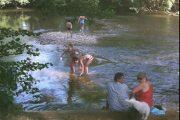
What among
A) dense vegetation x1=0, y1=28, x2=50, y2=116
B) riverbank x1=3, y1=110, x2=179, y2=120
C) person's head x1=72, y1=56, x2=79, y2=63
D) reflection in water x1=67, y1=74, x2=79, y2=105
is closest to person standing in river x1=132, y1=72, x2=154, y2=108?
riverbank x1=3, y1=110, x2=179, y2=120

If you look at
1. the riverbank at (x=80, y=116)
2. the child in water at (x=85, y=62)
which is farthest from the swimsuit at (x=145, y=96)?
the child in water at (x=85, y=62)

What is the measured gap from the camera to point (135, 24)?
41594 mm

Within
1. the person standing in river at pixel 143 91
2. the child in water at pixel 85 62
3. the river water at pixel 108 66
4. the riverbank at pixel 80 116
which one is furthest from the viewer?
the child in water at pixel 85 62

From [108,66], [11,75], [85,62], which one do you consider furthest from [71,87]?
[11,75]

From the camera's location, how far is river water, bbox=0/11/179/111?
596 inches

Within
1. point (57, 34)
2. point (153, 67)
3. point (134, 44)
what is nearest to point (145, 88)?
point (153, 67)

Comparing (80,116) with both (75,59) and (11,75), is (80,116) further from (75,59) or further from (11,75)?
(75,59)

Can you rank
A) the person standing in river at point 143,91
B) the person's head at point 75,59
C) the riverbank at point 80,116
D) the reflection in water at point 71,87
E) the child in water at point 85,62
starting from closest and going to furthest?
the riverbank at point 80,116
the person standing in river at point 143,91
the reflection in water at point 71,87
the person's head at point 75,59
the child in water at point 85,62

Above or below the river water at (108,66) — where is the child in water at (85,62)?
above

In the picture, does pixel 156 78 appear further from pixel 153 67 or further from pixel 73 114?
pixel 73 114

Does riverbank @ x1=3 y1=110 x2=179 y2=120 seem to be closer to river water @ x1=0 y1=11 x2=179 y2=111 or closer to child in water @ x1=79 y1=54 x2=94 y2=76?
river water @ x1=0 y1=11 x2=179 y2=111

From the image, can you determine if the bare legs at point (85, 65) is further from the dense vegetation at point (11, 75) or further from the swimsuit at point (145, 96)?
the dense vegetation at point (11, 75)

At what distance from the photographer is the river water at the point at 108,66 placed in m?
15.1

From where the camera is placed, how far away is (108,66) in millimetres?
21453
